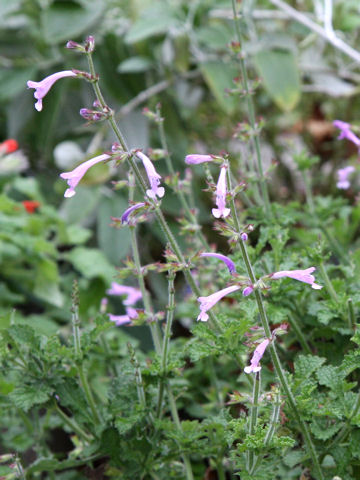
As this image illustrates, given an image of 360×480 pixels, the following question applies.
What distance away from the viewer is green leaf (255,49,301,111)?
1766 millimetres

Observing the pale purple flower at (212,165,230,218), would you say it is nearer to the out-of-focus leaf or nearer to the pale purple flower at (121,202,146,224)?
the pale purple flower at (121,202,146,224)

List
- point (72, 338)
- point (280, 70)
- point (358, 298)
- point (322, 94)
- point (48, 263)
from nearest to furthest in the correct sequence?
point (358, 298) < point (72, 338) < point (48, 263) < point (280, 70) < point (322, 94)

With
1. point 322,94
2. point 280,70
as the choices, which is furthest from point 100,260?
point 322,94

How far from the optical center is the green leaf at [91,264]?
4.76 feet

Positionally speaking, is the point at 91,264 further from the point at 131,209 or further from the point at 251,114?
the point at 131,209

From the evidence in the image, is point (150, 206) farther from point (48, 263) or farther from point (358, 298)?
point (48, 263)

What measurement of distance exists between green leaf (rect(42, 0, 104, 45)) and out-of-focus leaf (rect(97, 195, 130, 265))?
529 mm

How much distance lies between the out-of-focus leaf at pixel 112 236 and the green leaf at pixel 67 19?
20.8 inches

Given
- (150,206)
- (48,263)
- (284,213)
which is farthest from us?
(48,263)

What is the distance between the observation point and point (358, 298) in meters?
0.79

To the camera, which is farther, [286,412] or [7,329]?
[7,329]

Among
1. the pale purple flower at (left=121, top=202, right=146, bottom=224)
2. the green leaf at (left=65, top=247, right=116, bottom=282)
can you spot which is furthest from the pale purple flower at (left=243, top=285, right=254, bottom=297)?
the green leaf at (left=65, top=247, right=116, bottom=282)

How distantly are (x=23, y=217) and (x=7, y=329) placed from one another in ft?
2.40

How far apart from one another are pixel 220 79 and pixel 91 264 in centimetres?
71
